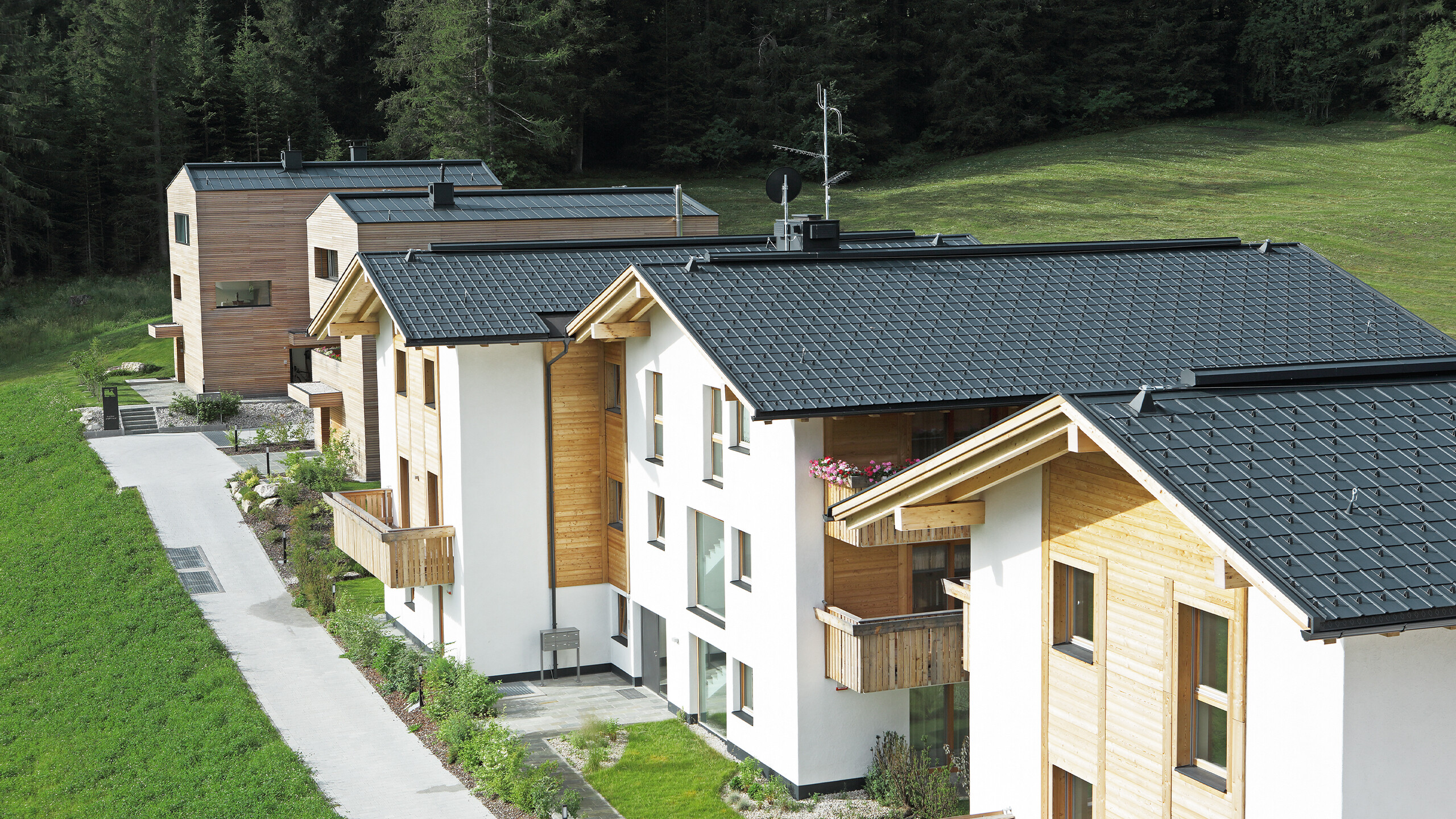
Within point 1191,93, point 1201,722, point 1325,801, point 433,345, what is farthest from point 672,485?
point 1191,93

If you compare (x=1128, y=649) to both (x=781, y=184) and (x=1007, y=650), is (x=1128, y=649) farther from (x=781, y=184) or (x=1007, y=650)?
(x=781, y=184)

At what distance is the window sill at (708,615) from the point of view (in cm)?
1928

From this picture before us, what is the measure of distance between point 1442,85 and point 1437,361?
6320 centimetres

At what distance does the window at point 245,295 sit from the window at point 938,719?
33757 mm

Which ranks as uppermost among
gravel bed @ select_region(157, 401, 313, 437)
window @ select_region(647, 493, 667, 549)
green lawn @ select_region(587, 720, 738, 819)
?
gravel bed @ select_region(157, 401, 313, 437)

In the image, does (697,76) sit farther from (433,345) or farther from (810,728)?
(810,728)

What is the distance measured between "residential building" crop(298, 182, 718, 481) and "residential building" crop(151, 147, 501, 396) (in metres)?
3.22

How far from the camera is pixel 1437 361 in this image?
1105 centimetres

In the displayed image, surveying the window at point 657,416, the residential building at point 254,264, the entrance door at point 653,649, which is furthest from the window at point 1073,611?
the residential building at point 254,264

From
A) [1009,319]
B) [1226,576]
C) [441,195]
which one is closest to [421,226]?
[441,195]

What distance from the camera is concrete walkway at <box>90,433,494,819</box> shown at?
18312 millimetres

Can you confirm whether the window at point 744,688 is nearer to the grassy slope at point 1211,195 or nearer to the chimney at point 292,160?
the grassy slope at point 1211,195

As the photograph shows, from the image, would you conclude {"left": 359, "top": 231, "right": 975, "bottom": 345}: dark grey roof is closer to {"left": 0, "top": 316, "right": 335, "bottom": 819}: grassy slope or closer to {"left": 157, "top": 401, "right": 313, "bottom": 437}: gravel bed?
{"left": 0, "top": 316, "right": 335, "bottom": 819}: grassy slope

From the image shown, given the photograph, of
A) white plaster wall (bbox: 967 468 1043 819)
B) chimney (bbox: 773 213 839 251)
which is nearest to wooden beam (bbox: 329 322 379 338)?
chimney (bbox: 773 213 839 251)
